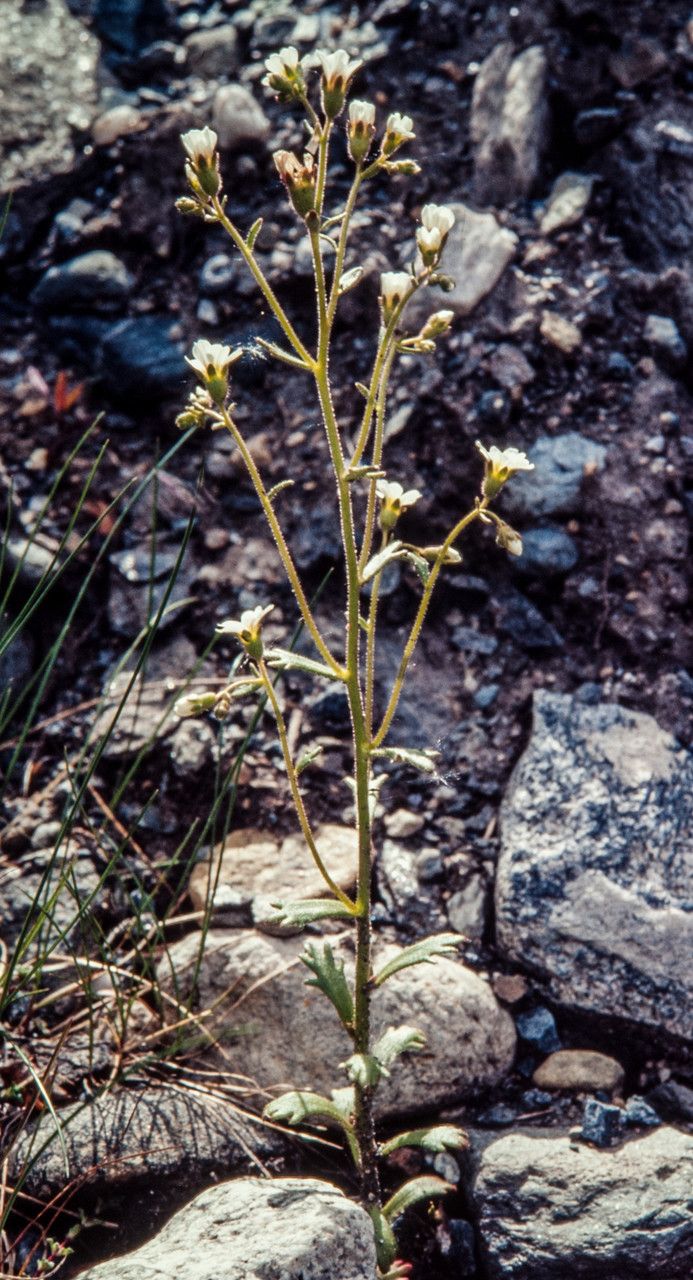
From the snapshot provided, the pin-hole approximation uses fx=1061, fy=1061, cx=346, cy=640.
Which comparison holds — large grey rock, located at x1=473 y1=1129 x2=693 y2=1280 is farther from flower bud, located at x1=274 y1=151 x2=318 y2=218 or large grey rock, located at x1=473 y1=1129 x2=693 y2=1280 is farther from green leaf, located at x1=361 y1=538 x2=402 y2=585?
flower bud, located at x1=274 y1=151 x2=318 y2=218

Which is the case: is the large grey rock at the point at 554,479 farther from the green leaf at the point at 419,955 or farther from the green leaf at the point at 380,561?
the green leaf at the point at 419,955

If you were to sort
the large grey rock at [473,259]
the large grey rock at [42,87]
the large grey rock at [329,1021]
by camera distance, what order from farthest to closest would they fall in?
the large grey rock at [42,87] → the large grey rock at [473,259] → the large grey rock at [329,1021]

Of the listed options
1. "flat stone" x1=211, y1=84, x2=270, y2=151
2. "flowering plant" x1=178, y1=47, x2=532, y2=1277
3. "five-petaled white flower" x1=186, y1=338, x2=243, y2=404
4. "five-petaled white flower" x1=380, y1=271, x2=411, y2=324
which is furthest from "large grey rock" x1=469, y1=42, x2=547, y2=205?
"five-petaled white flower" x1=186, y1=338, x2=243, y2=404

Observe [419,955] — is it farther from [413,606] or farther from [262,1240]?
[413,606]

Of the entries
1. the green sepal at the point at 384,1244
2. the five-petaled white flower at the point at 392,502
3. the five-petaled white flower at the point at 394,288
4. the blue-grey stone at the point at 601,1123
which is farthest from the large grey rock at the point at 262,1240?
the five-petaled white flower at the point at 394,288

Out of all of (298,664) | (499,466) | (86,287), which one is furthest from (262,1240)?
(86,287)
